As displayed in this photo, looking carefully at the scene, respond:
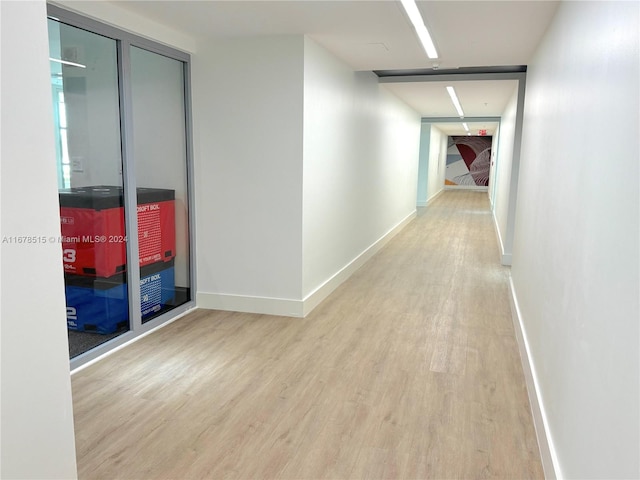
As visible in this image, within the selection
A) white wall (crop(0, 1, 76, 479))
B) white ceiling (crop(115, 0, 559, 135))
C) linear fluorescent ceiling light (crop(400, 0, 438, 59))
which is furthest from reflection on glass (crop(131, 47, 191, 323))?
white wall (crop(0, 1, 76, 479))

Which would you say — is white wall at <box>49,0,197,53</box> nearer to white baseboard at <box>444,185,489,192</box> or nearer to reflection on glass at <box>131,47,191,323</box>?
reflection on glass at <box>131,47,191,323</box>

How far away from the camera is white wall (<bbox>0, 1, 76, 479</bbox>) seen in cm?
175

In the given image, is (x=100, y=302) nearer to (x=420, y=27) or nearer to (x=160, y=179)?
(x=160, y=179)

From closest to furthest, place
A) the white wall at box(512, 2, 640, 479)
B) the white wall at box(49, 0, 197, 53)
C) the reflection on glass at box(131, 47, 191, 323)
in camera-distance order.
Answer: the white wall at box(512, 2, 640, 479), the white wall at box(49, 0, 197, 53), the reflection on glass at box(131, 47, 191, 323)

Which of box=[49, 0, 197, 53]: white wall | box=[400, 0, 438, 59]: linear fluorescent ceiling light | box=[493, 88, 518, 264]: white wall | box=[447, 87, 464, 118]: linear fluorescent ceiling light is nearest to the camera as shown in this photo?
box=[49, 0, 197, 53]: white wall

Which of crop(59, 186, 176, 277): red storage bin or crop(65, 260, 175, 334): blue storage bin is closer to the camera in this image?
crop(59, 186, 176, 277): red storage bin

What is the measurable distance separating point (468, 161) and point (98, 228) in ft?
77.0

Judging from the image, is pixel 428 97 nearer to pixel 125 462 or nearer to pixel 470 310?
pixel 470 310

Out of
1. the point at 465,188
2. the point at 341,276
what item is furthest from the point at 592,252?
the point at 465,188

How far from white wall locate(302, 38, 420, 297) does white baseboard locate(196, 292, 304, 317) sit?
0.66ft

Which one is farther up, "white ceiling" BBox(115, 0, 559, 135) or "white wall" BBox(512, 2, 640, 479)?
"white ceiling" BBox(115, 0, 559, 135)

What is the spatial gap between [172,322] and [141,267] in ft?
2.15

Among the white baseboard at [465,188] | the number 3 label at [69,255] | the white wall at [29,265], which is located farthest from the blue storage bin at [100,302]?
the white baseboard at [465,188]

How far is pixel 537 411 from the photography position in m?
2.97
